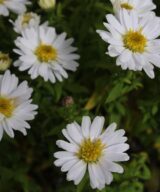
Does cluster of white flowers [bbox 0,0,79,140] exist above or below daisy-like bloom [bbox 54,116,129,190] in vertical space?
above

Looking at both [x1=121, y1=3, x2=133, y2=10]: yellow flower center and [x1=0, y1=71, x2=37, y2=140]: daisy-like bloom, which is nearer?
[x1=0, y1=71, x2=37, y2=140]: daisy-like bloom

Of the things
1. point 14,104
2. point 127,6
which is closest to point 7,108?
point 14,104

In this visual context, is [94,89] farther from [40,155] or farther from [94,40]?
[40,155]

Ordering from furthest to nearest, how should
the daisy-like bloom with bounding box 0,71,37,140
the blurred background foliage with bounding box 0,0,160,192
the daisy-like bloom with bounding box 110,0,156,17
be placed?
the daisy-like bloom with bounding box 110,0,156,17
the blurred background foliage with bounding box 0,0,160,192
the daisy-like bloom with bounding box 0,71,37,140

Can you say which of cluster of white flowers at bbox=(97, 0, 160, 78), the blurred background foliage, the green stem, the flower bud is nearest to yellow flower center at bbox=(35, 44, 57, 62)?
the blurred background foliage

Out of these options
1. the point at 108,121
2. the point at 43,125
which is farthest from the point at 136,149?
the point at 43,125

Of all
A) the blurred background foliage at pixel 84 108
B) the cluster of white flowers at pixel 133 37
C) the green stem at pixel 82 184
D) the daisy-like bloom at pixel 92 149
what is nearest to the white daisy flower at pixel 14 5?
the blurred background foliage at pixel 84 108

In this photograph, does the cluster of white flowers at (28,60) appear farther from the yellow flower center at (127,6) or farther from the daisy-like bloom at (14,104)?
the yellow flower center at (127,6)

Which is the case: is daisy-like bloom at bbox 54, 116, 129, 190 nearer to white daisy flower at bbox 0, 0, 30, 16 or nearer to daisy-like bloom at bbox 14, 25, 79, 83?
daisy-like bloom at bbox 14, 25, 79, 83
